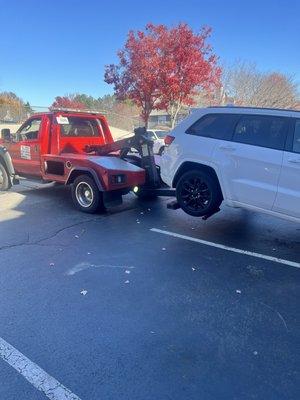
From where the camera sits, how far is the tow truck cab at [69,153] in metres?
6.92

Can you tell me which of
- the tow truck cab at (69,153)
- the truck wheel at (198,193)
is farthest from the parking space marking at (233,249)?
the tow truck cab at (69,153)

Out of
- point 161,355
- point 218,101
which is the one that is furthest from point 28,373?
point 218,101

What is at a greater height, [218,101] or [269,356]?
[218,101]

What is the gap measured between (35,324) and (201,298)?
5.68 feet

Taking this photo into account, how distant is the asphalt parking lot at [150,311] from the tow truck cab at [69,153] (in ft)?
3.67

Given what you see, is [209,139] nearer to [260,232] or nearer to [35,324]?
[260,232]

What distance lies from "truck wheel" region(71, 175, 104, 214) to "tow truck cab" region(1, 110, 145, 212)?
83 mm

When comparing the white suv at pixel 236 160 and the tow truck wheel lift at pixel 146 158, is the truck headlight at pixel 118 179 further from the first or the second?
the white suv at pixel 236 160

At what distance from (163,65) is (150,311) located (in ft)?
48.5

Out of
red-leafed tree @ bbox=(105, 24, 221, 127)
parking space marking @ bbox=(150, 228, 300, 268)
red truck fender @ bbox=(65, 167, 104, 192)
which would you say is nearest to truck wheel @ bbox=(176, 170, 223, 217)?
parking space marking @ bbox=(150, 228, 300, 268)

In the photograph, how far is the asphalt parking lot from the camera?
262cm

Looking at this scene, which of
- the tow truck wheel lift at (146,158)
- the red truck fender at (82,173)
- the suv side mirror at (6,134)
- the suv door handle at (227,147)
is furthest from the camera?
the suv side mirror at (6,134)

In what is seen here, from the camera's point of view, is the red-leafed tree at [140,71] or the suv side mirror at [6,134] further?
the red-leafed tree at [140,71]

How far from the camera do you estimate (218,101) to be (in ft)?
81.6
